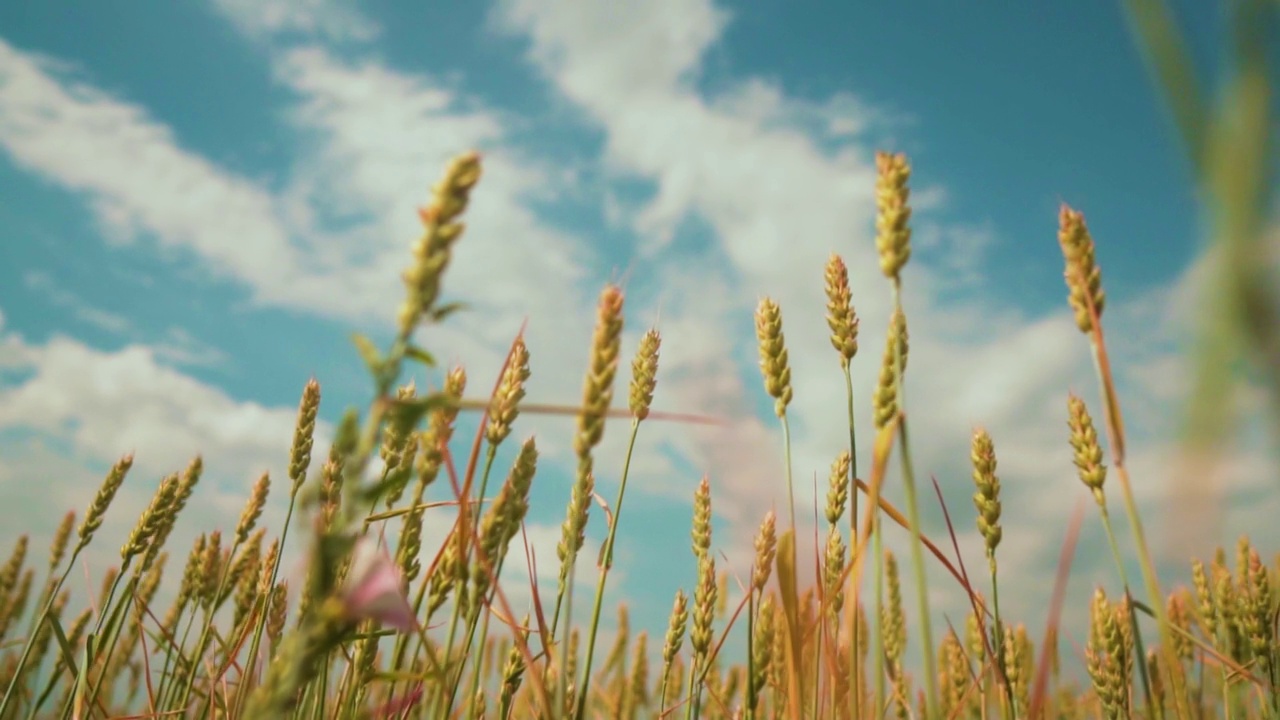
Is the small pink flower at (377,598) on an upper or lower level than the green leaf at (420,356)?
lower

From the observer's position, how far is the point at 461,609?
1687 millimetres

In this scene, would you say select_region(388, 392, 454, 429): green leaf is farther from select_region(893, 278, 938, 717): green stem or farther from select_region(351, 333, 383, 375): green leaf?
select_region(893, 278, 938, 717): green stem

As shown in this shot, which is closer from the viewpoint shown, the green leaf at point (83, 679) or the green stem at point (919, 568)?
the green stem at point (919, 568)

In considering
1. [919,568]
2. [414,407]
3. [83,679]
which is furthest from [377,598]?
[83,679]

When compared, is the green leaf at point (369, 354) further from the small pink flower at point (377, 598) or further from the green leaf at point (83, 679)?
the green leaf at point (83, 679)

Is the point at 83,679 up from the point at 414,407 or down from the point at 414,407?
down

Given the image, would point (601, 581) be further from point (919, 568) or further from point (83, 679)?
point (83, 679)

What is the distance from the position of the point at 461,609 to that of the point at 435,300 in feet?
2.97

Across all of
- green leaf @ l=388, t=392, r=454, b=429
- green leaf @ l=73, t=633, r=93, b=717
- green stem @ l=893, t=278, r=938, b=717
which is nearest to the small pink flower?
green leaf @ l=388, t=392, r=454, b=429

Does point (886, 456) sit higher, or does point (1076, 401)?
point (1076, 401)

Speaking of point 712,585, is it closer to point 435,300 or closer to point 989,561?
point 989,561

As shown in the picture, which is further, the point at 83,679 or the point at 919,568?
the point at 83,679

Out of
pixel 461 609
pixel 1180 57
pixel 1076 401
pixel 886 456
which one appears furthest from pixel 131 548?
pixel 1180 57

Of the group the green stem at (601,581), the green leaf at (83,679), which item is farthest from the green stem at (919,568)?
the green leaf at (83,679)
